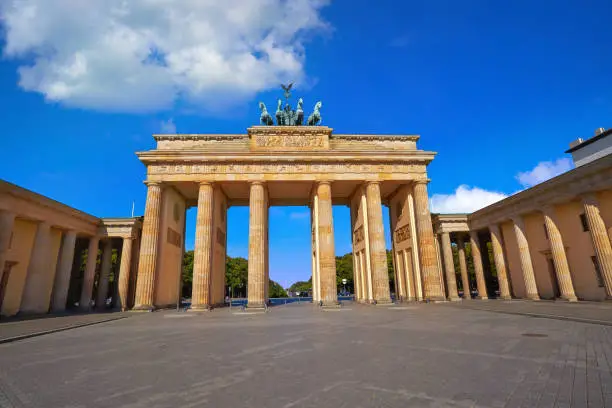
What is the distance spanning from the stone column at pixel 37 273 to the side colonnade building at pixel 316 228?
0.07 metres

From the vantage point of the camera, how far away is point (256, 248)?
87.6ft

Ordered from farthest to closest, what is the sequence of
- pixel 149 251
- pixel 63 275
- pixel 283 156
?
1. pixel 283 156
2. pixel 149 251
3. pixel 63 275

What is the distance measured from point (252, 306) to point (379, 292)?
10.9 metres

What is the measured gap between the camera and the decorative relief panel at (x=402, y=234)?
101ft

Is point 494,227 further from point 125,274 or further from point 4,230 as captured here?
point 4,230

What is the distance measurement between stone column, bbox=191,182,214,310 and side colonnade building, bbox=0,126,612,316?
0.09 m

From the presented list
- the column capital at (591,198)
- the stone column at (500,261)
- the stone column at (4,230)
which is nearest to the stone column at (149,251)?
the stone column at (4,230)

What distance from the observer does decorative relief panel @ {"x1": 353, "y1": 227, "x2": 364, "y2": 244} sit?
31.6 metres

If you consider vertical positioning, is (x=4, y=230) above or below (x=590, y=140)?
below

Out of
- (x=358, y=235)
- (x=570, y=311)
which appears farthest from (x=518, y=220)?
(x=358, y=235)

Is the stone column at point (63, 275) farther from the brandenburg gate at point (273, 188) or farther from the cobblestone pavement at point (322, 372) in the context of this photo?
the cobblestone pavement at point (322, 372)

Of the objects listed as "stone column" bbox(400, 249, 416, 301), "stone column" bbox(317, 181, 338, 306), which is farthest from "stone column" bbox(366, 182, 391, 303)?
"stone column" bbox(400, 249, 416, 301)

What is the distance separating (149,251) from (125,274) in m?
5.71

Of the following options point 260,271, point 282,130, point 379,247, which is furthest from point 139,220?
point 379,247
